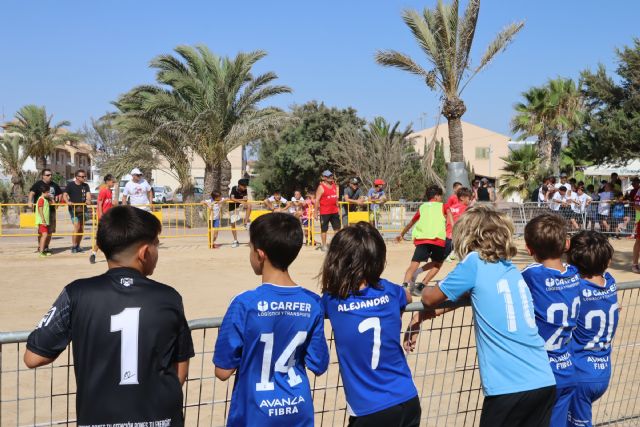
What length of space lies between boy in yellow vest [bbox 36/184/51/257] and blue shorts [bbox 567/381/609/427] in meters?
14.3

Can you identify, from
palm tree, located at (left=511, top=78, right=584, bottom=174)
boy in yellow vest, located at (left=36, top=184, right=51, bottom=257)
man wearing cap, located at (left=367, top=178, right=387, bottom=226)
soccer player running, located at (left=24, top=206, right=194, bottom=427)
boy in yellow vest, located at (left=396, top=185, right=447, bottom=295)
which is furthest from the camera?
palm tree, located at (left=511, top=78, right=584, bottom=174)

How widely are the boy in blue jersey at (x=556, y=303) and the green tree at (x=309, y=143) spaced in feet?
117

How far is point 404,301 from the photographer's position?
309 cm

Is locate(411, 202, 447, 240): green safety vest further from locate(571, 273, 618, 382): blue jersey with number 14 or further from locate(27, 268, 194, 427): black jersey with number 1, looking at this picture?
locate(27, 268, 194, 427): black jersey with number 1

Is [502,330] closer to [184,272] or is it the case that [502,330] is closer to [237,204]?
[184,272]

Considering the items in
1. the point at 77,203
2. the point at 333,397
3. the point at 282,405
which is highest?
the point at 77,203

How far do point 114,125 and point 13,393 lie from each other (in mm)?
24194

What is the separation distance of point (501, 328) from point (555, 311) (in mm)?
455

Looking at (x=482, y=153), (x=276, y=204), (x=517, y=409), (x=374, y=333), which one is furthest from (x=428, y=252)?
(x=482, y=153)

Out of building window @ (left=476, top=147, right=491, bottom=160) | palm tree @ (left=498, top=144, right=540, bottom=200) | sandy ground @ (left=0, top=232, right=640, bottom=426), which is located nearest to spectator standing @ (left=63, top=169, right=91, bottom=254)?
sandy ground @ (left=0, top=232, right=640, bottom=426)

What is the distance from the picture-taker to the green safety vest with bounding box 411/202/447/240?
32.4 ft

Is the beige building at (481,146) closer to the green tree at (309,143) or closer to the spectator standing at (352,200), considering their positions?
the green tree at (309,143)

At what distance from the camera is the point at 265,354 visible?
2.71m

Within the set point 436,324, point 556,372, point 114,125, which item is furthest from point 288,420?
point 114,125
